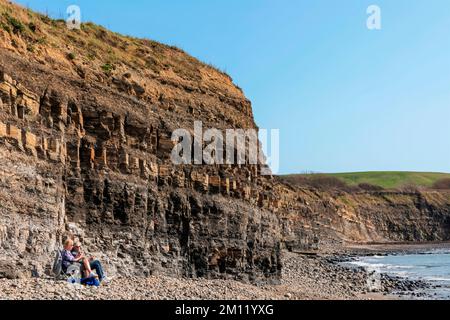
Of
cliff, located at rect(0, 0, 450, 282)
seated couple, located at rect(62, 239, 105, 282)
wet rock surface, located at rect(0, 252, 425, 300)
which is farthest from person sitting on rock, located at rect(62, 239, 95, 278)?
cliff, located at rect(0, 0, 450, 282)

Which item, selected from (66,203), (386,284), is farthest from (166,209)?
(386,284)

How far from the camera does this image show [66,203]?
18.7m

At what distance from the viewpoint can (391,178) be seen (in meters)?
180

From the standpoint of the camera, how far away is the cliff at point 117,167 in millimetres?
16656

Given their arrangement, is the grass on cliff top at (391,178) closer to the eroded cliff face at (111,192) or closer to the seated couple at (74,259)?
the eroded cliff face at (111,192)

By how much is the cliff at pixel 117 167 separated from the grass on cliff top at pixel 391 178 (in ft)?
449

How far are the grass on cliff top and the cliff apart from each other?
137 meters

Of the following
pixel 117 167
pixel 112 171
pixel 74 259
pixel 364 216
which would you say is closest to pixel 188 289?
pixel 74 259

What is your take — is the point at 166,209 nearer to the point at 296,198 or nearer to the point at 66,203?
the point at 66,203

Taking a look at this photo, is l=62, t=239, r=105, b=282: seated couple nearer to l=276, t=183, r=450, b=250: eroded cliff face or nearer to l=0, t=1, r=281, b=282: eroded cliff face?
l=0, t=1, r=281, b=282: eroded cliff face

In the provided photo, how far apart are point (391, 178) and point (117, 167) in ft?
558

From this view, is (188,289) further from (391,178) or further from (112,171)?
(391,178)

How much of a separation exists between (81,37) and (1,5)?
4793 millimetres

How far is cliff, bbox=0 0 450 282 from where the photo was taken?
1666 centimetres
